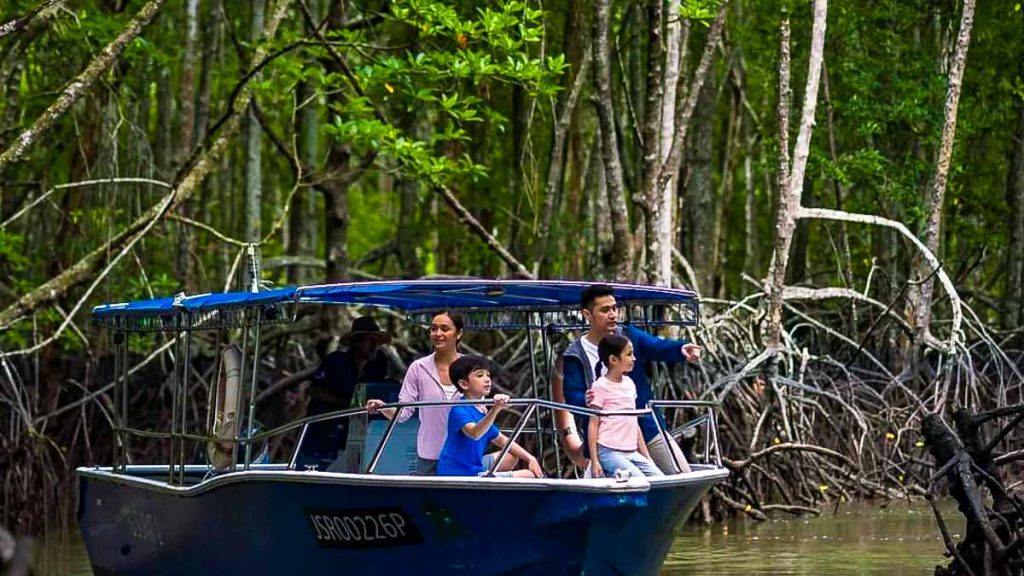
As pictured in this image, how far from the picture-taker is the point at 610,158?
582 inches

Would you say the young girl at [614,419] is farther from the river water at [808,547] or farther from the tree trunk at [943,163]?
the tree trunk at [943,163]

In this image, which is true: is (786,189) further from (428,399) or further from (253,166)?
(428,399)

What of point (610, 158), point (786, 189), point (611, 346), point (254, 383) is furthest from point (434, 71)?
point (611, 346)

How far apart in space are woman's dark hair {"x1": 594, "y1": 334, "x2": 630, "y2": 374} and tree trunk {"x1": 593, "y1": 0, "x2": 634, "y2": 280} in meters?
5.48

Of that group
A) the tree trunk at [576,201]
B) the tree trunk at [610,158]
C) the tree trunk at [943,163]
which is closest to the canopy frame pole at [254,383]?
the tree trunk at [610,158]

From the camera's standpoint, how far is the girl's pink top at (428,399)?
9078mm

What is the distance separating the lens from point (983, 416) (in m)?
8.55

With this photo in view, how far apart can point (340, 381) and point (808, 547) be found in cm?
350

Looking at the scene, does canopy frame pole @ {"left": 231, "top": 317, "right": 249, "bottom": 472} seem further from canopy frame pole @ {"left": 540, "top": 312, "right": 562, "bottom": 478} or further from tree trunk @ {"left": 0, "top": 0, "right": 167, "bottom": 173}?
tree trunk @ {"left": 0, "top": 0, "right": 167, "bottom": 173}

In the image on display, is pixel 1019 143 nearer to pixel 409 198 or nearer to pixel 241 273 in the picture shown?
pixel 409 198

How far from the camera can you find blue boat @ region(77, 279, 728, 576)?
8609 mm

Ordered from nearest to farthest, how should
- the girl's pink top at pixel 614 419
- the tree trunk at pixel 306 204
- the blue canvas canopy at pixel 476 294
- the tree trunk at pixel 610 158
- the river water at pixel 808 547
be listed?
the girl's pink top at pixel 614 419, the blue canvas canopy at pixel 476 294, the river water at pixel 808 547, the tree trunk at pixel 610 158, the tree trunk at pixel 306 204

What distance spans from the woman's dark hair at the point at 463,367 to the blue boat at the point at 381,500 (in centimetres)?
35

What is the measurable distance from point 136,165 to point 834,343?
6.16m
